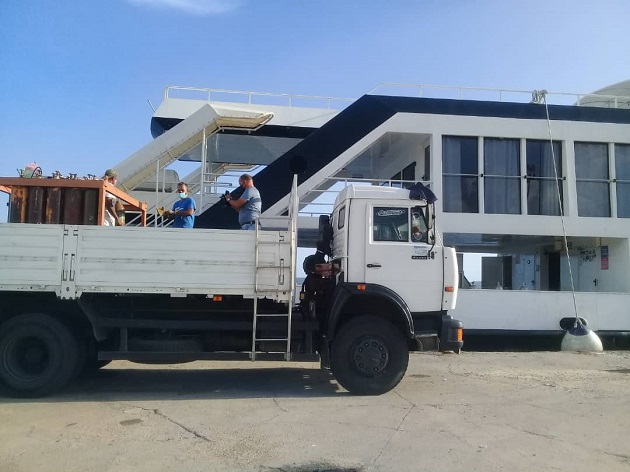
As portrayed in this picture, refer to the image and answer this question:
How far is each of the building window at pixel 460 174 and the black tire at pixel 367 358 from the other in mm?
7460

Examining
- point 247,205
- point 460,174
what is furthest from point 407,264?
point 460,174

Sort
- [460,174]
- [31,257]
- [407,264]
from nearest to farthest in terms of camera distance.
Answer: 1. [31,257]
2. [407,264]
3. [460,174]

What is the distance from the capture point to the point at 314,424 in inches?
244

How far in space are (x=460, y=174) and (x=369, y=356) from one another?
27.0 feet

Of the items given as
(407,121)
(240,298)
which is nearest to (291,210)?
(240,298)

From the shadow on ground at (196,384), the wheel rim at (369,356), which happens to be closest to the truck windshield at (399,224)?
the wheel rim at (369,356)

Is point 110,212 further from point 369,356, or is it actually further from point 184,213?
point 369,356

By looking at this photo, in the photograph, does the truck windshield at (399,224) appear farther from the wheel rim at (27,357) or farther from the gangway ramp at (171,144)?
the gangway ramp at (171,144)

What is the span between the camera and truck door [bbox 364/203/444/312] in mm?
7742

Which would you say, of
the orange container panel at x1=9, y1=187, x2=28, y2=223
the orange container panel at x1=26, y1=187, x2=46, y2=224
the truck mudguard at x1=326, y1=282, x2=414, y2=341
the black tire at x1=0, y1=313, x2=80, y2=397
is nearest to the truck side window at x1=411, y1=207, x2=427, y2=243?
the truck mudguard at x1=326, y1=282, x2=414, y2=341

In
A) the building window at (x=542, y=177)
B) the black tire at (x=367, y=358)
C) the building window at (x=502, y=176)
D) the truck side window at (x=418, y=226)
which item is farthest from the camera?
the building window at (x=542, y=177)

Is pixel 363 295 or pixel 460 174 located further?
pixel 460 174

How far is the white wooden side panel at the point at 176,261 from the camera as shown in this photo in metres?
7.24

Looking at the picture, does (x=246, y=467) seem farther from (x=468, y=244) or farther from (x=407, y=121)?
(x=468, y=244)
